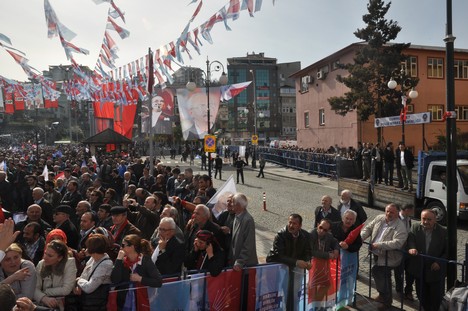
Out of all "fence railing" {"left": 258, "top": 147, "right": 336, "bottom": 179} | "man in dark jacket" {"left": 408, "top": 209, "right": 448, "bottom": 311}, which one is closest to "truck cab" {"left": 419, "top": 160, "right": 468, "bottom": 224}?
"man in dark jacket" {"left": 408, "top": 209, "right": 448, "bottom": 311}

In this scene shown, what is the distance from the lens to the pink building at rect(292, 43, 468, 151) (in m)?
31.7

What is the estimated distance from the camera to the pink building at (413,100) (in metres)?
31.7

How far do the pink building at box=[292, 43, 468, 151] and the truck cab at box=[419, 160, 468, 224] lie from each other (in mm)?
17774

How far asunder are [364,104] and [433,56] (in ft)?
35.0

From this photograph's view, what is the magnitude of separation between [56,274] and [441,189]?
37.3 ft

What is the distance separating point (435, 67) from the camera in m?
32.8

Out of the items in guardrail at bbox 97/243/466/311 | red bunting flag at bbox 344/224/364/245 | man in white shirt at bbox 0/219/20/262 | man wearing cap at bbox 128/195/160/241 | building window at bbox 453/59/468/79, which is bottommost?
guardrail at bbox 97/243/466/311

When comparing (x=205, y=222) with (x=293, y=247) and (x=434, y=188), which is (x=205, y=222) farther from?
(x=434, y=188)

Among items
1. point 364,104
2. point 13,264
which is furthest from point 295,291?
point 364,104

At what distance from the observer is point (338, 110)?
30.6 metres

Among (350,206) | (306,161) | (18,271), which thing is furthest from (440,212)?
(306,161)

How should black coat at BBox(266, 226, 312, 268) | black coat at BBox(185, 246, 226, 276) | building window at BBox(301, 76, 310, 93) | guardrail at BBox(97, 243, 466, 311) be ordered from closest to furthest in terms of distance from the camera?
guardrail at BBox(97, 243, 466, 311), black coat at BBox(185, 246, 226, 276), black coat at BBox(266, 226, 312, 268), building window at BBox(301, 76, 310, 93)

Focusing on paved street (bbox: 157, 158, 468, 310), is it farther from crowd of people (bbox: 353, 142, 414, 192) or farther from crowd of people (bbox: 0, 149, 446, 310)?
crowd of people (bbox: 353, 142, 414, 192)

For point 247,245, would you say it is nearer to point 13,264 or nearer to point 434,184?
point 13,264
